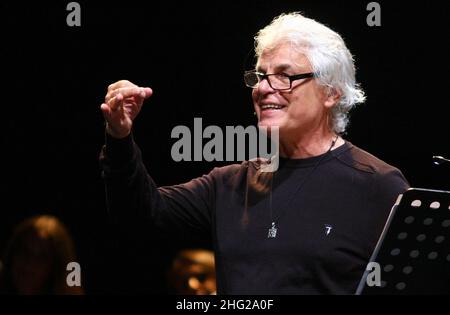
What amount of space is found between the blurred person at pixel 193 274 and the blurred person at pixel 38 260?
1.51 ft

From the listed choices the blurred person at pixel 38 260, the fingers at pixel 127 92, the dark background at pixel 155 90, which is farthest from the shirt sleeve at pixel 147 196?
the dark background at pixel 155 90

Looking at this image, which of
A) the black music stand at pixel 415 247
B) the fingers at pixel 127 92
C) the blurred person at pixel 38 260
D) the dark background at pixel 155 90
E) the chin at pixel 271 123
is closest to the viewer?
the black music stand at pixel 415 247

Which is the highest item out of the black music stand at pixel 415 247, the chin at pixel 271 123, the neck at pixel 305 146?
the chin at pixel 271 123

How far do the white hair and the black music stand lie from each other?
24.9 inches

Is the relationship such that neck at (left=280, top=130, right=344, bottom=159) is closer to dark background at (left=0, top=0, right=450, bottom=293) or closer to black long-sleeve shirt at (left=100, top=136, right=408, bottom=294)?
black long-sleeve shirt at (left=100, top=136, right=408, bottom=294)

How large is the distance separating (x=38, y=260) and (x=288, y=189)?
4.41ft

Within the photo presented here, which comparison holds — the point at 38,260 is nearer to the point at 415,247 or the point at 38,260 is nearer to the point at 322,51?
the point at 322,51

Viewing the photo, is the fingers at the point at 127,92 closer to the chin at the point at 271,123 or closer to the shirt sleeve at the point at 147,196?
the shirt sleeve at the point at 147,196

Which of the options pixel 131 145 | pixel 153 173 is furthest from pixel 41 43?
pixel 131 145

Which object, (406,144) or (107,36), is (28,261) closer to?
(107,36)

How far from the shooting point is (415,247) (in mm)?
1819

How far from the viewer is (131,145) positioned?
7.02ft

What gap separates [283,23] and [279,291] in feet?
2.58

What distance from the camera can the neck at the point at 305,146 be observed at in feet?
7.53
